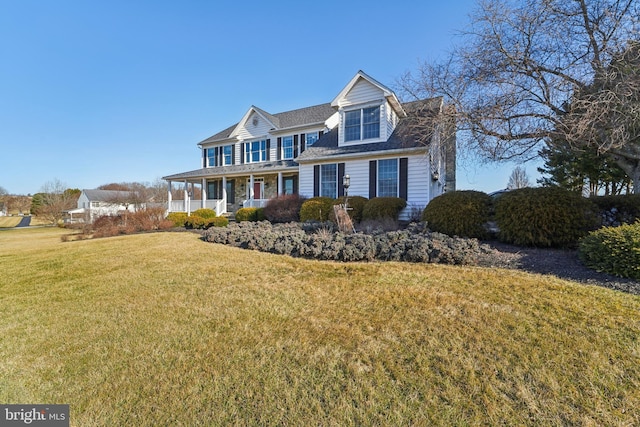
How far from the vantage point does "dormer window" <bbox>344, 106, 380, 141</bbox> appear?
1370 centimetres

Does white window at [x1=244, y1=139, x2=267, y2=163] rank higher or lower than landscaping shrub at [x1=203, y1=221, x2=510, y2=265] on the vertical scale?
higher

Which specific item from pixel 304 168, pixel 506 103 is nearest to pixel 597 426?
pixel 506 103

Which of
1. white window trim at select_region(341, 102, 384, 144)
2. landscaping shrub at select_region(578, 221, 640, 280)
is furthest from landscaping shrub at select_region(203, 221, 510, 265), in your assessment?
white window trim at select_region(341, 102, 384, 144)

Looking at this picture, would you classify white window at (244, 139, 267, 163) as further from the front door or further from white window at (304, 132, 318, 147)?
white window at (304, 132, 318, 147)

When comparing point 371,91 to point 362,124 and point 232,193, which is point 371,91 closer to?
point 362,124

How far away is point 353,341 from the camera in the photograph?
304 cm

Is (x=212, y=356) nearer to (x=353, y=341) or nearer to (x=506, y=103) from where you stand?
(x=353, y=341)

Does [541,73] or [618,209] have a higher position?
[541,73]

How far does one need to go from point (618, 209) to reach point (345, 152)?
9.70 meters

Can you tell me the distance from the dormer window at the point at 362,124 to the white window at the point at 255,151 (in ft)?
24.7

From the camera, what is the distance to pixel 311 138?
1777cm

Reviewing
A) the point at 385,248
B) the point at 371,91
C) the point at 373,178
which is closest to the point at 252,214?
the point at 373,178

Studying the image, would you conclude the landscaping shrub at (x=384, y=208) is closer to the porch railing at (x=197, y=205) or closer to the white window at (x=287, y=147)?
the white window at (x=287, y=147)

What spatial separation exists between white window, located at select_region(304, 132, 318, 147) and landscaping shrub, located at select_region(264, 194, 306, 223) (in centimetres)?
497
